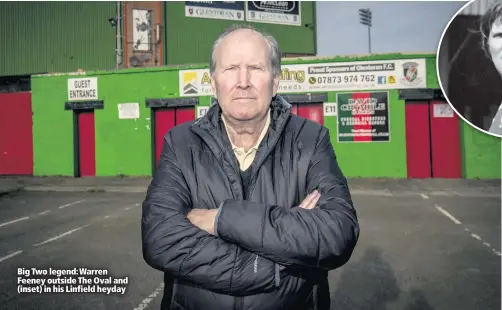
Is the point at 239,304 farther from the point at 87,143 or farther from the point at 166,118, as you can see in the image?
the point at 87,143

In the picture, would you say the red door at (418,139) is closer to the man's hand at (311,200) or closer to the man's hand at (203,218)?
the man's hand at (311,200)

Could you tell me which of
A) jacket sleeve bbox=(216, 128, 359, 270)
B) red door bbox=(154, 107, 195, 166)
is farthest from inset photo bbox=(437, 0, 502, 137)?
red door bbox=(154, 107, 195, 166)

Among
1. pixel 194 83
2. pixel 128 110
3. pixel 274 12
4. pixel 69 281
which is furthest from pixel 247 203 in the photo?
pixel 274 12

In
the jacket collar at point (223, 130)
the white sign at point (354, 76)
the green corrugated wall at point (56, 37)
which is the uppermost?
the green corrugated wall at point (56, 37)

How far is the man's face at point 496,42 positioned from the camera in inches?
112

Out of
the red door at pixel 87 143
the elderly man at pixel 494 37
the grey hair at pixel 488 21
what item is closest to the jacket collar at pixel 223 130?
the elderly man at pixel 494 37

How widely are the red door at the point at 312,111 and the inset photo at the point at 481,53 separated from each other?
10400 mm

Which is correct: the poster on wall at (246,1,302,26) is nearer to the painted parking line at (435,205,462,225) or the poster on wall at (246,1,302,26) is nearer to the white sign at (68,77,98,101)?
the white sign at (68,77,98,101)

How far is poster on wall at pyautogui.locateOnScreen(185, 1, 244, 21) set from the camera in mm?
24219

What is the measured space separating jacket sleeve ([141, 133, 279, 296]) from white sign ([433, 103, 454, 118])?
555 inches

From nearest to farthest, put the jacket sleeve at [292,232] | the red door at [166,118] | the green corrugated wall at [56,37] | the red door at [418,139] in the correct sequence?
the jacket sleeve at [292,232]
the red door at [418,139]
the red door at [166,118]
the green corrugated wall at [56,37]

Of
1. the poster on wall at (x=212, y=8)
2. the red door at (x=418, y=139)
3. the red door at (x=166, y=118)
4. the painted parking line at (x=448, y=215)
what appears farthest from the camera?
the poster on wall at (x=212, y=8)

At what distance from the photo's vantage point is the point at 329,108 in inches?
558

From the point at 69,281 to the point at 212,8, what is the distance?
22.8 metres
